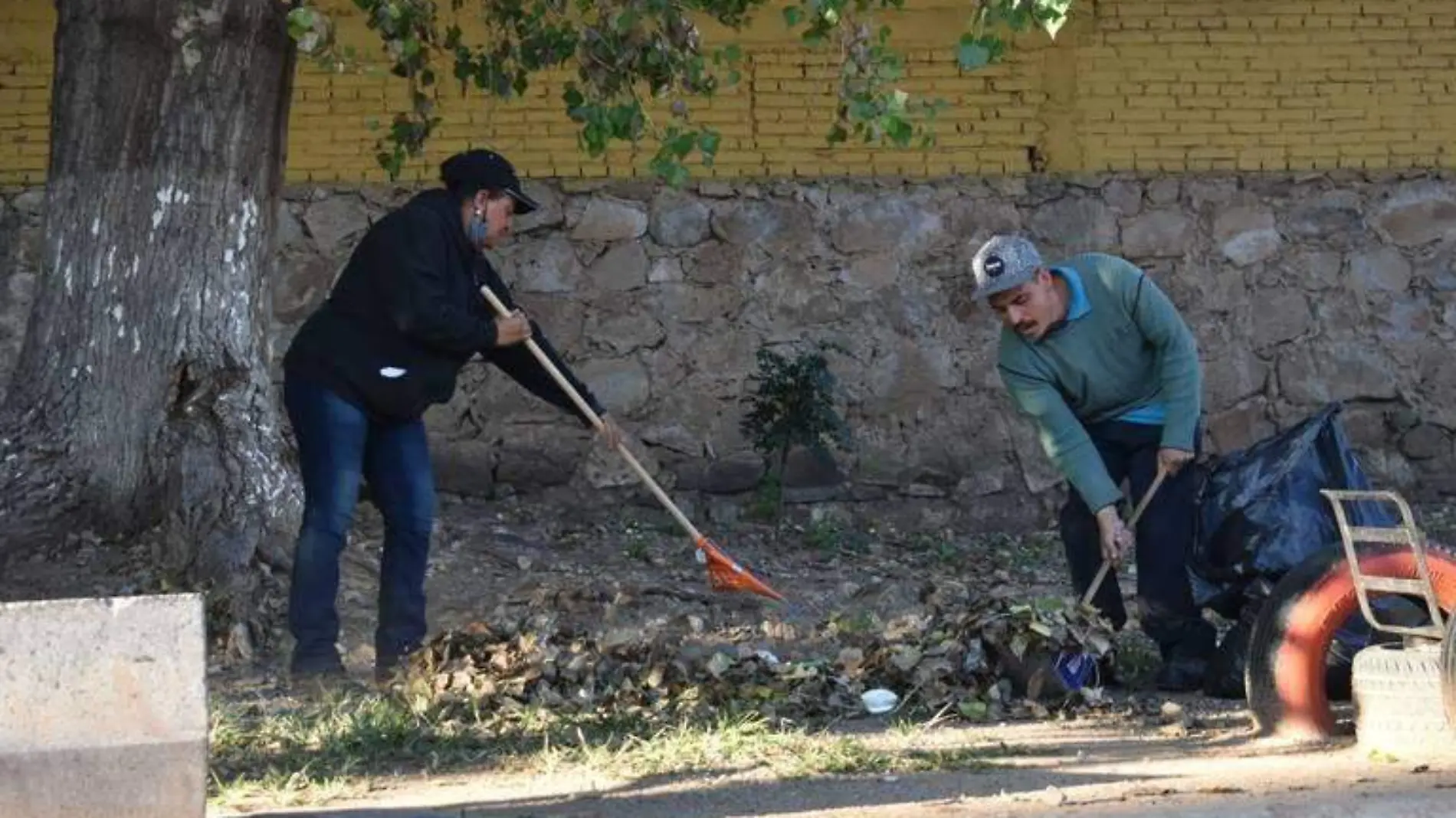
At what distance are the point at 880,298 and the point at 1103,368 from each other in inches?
135

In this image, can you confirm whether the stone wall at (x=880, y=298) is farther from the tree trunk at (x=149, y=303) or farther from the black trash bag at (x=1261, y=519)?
the black trash bag at (x=1261, y=519)

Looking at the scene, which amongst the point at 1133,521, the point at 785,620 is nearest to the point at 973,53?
the point at 1133,521

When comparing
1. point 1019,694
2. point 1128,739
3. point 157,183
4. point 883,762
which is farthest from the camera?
point 157,183

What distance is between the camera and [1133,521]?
23.4 ft

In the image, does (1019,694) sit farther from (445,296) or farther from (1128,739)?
(445,296)

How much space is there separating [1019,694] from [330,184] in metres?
4.68

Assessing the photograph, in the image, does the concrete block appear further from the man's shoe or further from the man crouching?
the man's shoe

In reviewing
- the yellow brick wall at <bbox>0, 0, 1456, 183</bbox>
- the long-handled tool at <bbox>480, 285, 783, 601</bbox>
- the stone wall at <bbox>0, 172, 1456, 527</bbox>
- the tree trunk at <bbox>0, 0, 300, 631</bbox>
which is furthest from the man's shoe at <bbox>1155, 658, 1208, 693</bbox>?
the yellow brick wall at <bbox>0, 0, 1456, 183</bbox>

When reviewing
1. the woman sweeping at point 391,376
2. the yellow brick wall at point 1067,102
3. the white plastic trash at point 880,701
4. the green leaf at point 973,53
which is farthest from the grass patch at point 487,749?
the yellow brick wall at point 1067,102

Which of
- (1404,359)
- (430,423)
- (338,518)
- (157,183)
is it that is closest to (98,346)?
(157,183)

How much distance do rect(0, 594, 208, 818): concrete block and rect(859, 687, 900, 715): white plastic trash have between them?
8.19ft

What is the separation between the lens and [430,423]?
10.4m

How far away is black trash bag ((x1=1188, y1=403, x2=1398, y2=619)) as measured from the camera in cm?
696

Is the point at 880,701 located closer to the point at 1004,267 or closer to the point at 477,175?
the point at 1004,267
